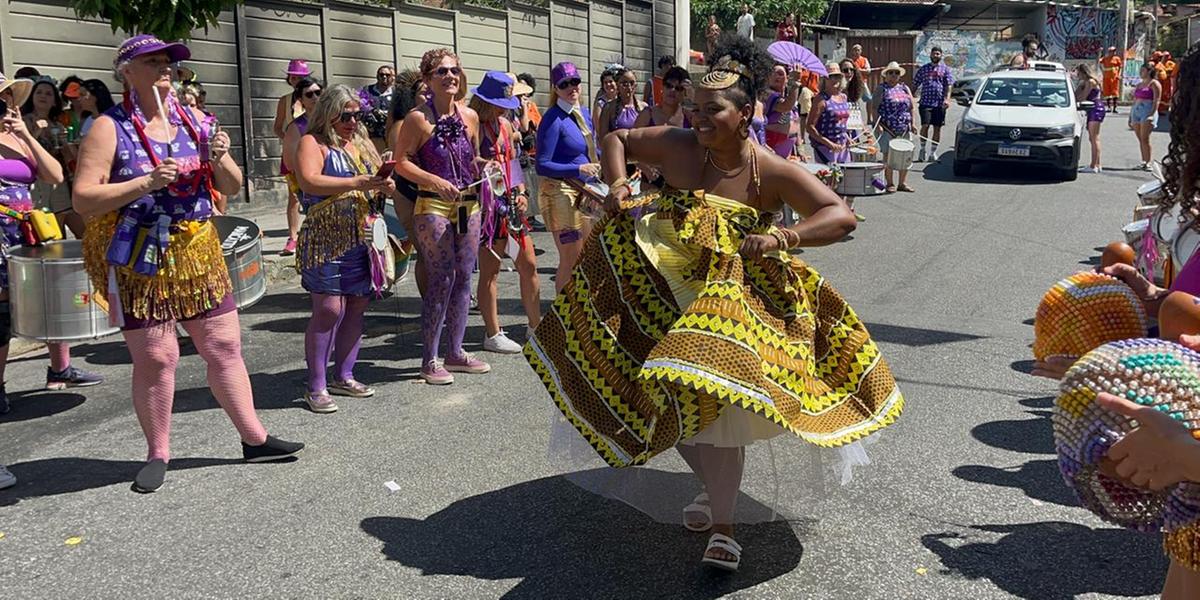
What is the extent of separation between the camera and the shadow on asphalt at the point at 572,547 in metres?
3.83

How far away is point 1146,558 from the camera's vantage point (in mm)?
3977

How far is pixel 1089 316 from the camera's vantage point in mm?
2602

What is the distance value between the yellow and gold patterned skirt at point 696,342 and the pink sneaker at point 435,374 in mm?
2525

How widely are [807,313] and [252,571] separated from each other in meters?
2.14

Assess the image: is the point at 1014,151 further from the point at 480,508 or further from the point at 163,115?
the point at 163,115

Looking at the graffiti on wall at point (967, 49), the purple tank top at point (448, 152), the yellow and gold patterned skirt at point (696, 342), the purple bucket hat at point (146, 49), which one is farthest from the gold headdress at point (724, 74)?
the graffiti on wall at point (967, 49)

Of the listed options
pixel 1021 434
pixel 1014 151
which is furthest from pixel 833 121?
pixel 1021 434

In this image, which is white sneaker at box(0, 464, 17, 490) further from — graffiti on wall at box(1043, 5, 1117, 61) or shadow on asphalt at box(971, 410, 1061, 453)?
graffiti on wall at box(1043, 5, 1117, 61)

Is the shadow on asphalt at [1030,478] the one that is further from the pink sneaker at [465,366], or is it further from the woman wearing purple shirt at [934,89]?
the woman wearing purple shirt at [934,89]

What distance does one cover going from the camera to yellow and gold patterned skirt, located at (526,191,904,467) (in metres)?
3.58

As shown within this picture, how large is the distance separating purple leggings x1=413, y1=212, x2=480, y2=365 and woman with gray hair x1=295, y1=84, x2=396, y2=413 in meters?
0.44

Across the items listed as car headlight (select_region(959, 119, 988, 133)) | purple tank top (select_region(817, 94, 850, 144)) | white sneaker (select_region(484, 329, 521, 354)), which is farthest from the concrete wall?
car headlight (select_region(959, 119, 988, 133))

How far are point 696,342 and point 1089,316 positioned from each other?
4.13 feet

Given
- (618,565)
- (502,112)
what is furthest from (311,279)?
(618,565)
